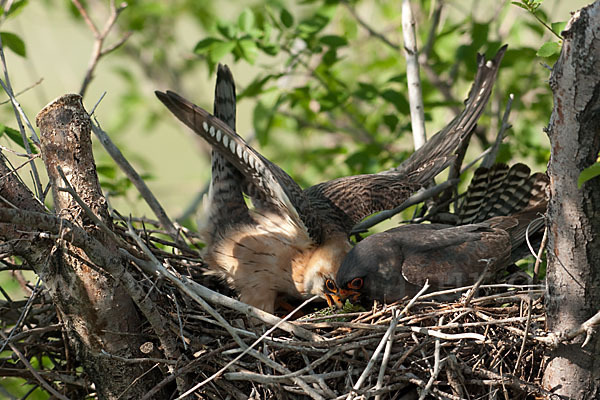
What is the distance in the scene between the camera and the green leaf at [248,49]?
464cm

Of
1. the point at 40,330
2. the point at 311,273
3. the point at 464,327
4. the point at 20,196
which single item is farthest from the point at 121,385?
the point at 464,327

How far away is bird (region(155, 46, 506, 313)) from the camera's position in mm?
3947

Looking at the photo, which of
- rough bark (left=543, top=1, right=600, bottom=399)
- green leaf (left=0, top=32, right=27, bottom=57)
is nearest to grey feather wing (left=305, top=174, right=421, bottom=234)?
rough bark (left=543, top=1, right=600, bottom=399)

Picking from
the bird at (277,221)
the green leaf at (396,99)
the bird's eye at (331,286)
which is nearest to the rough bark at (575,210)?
the bird's eye at (331,286)

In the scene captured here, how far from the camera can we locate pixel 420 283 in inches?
148

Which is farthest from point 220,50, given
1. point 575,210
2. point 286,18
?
point 575,210

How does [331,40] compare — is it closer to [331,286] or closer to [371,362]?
[331,286]

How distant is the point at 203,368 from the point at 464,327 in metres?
1.23

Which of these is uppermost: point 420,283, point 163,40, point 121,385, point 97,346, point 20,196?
point 163,40

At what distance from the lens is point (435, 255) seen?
12.7 feet

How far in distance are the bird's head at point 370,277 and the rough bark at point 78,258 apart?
124 centimetres

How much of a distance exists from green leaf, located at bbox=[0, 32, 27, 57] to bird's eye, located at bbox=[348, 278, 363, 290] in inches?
96.3

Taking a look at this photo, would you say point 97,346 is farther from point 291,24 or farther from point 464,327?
point 291,24

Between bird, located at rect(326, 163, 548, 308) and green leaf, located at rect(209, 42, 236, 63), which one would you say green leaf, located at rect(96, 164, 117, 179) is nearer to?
green leaf, located at rect(209, 42, 236, 63)
